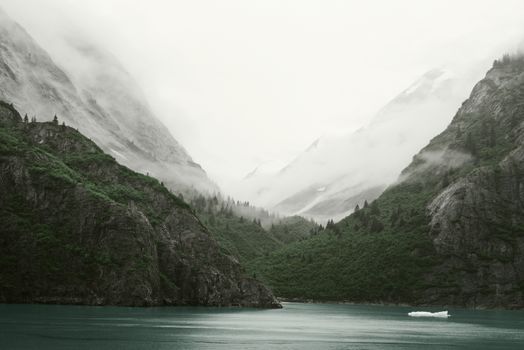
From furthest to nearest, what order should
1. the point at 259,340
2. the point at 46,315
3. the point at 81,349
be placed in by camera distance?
1. the point at 46,315
2. the point at 259,340
3. the point at 81,349

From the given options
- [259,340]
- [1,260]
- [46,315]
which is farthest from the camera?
[1,260]

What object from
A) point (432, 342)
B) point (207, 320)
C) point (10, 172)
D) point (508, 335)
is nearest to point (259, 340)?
point (432, 342)

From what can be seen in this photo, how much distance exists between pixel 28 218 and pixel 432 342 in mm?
123535

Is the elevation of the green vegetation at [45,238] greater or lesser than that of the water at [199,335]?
greater

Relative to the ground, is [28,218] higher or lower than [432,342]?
higher

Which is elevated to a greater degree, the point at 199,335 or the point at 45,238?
the point at 45,238

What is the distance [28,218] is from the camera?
188500 mm

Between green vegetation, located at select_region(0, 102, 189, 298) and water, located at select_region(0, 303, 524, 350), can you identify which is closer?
water, located at select_region(0, 303, 524, 350)

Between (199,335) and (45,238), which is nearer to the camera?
(199,335)

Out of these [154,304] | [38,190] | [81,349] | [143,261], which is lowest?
[81,349]

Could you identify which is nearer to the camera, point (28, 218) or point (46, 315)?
point (46, 315)

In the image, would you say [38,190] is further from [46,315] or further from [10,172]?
[46,315]

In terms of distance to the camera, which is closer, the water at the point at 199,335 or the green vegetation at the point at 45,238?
the water at the point at 199,335

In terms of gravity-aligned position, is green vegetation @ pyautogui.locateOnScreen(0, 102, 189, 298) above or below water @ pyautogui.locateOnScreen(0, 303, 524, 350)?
above
